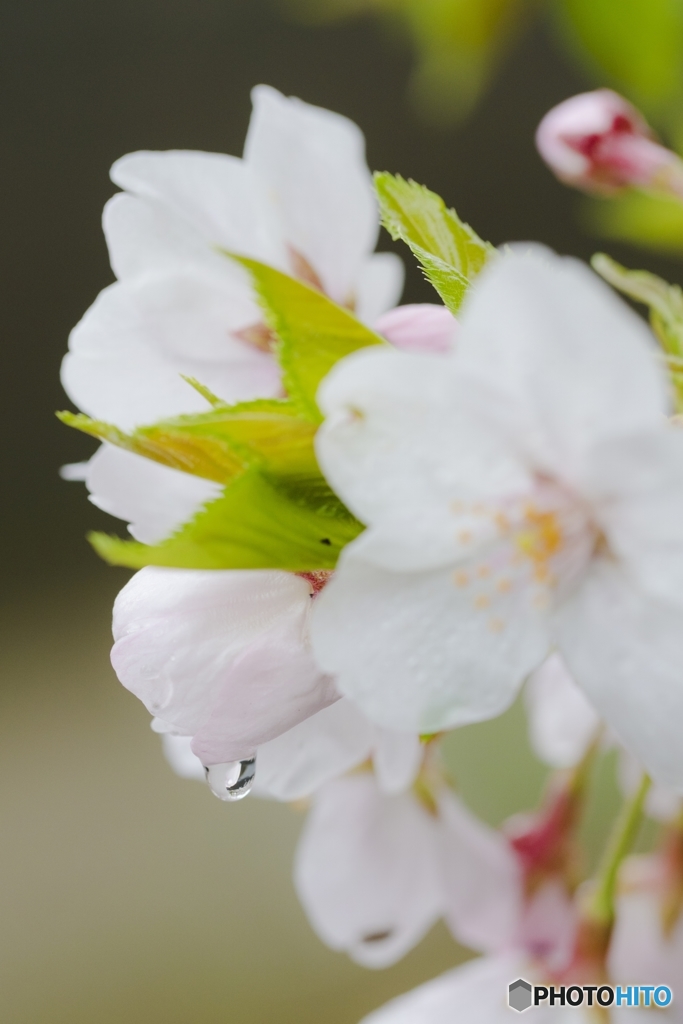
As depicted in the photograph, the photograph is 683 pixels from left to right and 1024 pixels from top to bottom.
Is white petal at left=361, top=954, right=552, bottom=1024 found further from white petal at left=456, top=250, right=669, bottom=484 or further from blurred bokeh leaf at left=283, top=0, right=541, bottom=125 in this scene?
blurred bokeh leaf at left=283, top=0, right=541, bottom=125

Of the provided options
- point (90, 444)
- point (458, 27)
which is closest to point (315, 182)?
point (458, 27)

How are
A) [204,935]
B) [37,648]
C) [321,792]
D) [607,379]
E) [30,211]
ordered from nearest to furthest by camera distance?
[607,379]
[321,792]
[204,935]
[30,211]
[37,648]

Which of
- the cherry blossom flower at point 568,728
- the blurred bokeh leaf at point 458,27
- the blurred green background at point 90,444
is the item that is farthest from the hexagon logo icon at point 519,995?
the blurred green background at point 90,444

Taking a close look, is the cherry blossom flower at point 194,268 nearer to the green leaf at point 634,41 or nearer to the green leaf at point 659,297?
the green leaf at point 659,297

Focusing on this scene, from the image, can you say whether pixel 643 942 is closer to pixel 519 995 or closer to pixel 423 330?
pixel 519 995

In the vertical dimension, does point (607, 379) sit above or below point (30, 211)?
above

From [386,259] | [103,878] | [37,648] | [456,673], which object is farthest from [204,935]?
[456,673]

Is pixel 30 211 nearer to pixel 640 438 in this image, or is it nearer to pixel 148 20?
pixel 148 20
